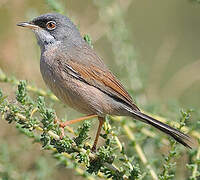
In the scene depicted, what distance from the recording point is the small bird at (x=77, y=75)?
12.1 feet

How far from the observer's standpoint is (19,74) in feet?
15.4

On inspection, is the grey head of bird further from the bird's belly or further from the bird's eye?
the bird's belly

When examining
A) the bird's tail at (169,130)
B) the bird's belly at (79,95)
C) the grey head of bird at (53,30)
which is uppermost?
the grey head of bird at (53,30)

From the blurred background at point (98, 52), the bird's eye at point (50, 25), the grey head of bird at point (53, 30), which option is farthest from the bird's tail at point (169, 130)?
the bird's eye at point (50, 25)

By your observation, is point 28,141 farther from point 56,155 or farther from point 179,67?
point 179,67

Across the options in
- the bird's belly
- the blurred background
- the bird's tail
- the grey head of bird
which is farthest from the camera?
the grey head of bird

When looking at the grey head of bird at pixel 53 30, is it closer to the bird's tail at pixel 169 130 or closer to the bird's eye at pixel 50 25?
the bird's eye at pixel 50 25

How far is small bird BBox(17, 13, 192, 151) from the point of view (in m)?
3.68

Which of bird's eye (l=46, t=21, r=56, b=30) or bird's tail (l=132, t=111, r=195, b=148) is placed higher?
bird's eye (l=46, t=21, r=56, b=30)

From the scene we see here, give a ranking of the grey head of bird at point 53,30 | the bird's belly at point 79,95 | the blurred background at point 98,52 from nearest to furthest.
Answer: the bird's belly at point 79,95
the blurred background at point 98,52
the grey head of bird at point 53,30

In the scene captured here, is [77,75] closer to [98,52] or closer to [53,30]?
[53,30]

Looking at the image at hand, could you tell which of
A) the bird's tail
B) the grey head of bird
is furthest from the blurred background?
the bird's tail

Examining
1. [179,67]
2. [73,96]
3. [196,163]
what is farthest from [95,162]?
[179,67]

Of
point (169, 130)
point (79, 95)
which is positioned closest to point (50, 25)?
point (79, 95)
